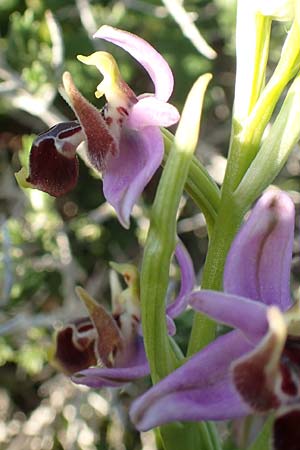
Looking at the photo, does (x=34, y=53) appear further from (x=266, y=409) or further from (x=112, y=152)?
(x=266, y=409)

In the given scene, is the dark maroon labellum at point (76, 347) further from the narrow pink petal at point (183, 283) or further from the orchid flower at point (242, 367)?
the orchid flower at point (242, 367)

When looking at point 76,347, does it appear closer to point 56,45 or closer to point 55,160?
point 55,160

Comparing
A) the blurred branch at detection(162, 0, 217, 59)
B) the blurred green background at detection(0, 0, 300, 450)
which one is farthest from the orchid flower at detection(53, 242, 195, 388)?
the blurred branch at detection(162, 0, 217, 59)

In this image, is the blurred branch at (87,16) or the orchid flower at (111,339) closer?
the orchid flower at (111,339)

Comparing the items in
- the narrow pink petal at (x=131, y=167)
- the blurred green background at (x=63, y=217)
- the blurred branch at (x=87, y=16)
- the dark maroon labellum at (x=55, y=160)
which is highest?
the narrow pink petal at (x=131, y=167)

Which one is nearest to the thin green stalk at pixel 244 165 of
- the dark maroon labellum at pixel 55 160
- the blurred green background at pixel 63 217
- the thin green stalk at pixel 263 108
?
the thin green stalk at pixel 263 108

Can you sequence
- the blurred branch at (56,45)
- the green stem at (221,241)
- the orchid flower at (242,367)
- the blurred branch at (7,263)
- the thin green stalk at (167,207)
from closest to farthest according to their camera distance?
1. the orchid flower at (242,367)
2. the thin green stalk at (167,207)
3. the green stem at (221,241)
4. the blurred branch at (7,263)
5. the blurred branch at (56,45)

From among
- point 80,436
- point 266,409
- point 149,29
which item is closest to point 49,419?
point 80,436
